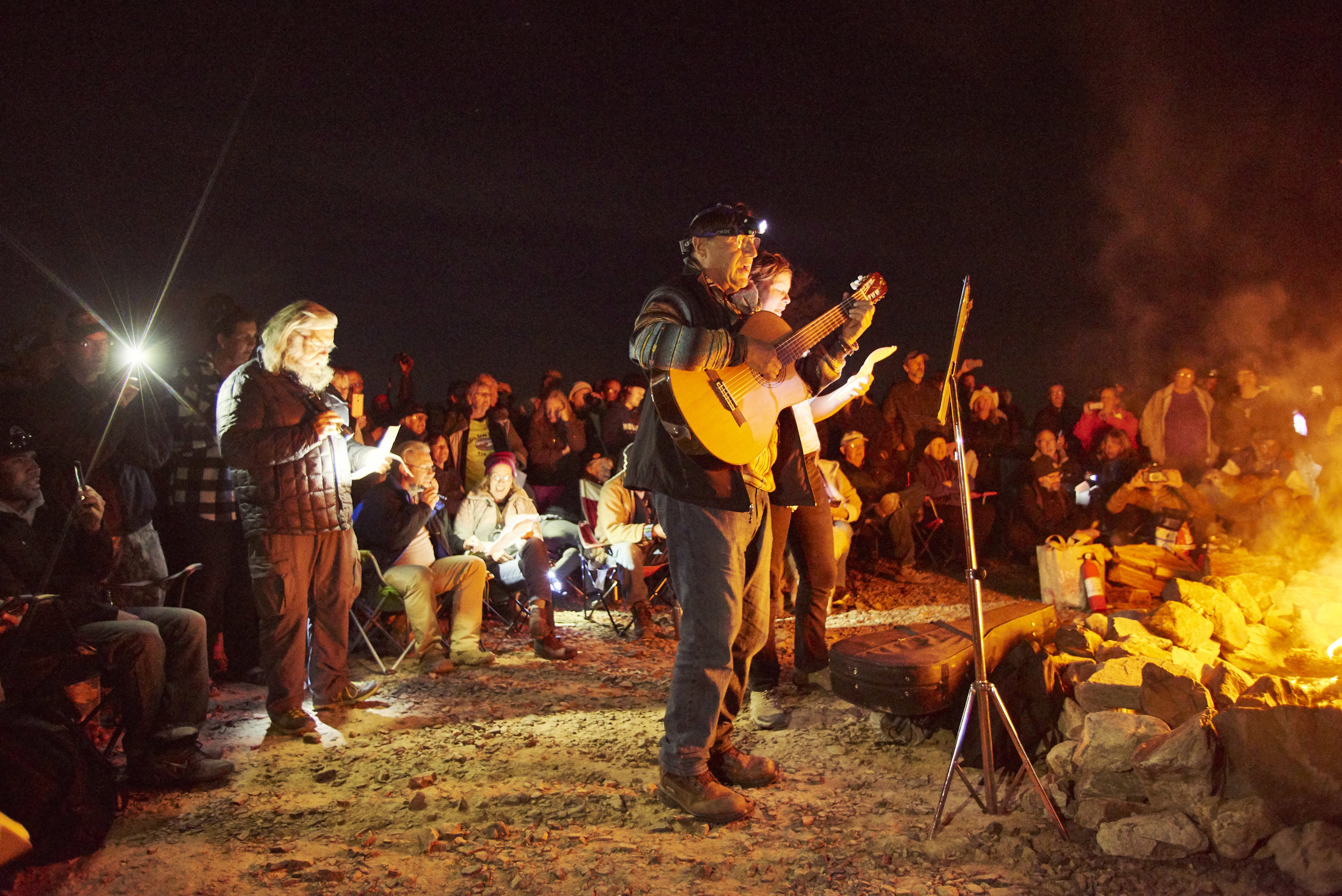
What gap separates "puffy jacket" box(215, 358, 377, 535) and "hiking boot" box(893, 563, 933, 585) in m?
5.83

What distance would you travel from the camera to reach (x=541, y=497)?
8.03 metres

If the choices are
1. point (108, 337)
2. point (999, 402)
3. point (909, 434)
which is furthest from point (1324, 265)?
point (108, 337)

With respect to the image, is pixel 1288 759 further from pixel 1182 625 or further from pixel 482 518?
pixel 482 518

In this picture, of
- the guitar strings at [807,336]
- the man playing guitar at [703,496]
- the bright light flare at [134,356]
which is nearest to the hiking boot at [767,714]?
the man playing guitar at [703,496]

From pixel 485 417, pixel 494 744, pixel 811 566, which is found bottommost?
pixel 494 744

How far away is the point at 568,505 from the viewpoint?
8117 millimetres

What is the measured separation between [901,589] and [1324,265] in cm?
517

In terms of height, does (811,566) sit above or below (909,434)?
below

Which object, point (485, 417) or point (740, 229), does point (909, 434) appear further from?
point (740, 229)

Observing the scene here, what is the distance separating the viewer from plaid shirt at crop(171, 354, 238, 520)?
4988 millimetres

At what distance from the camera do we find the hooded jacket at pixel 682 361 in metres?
2.72

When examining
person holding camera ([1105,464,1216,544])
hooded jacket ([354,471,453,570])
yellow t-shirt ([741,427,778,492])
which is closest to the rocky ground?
yellow t-shirt ([741,427,778,492])

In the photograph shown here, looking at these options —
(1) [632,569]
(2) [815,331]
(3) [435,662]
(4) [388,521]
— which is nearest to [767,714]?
(2) [815,331]

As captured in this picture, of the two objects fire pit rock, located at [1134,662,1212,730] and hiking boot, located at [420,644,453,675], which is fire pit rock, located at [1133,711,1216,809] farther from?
hiking boot, located at [420,644,453,675]
